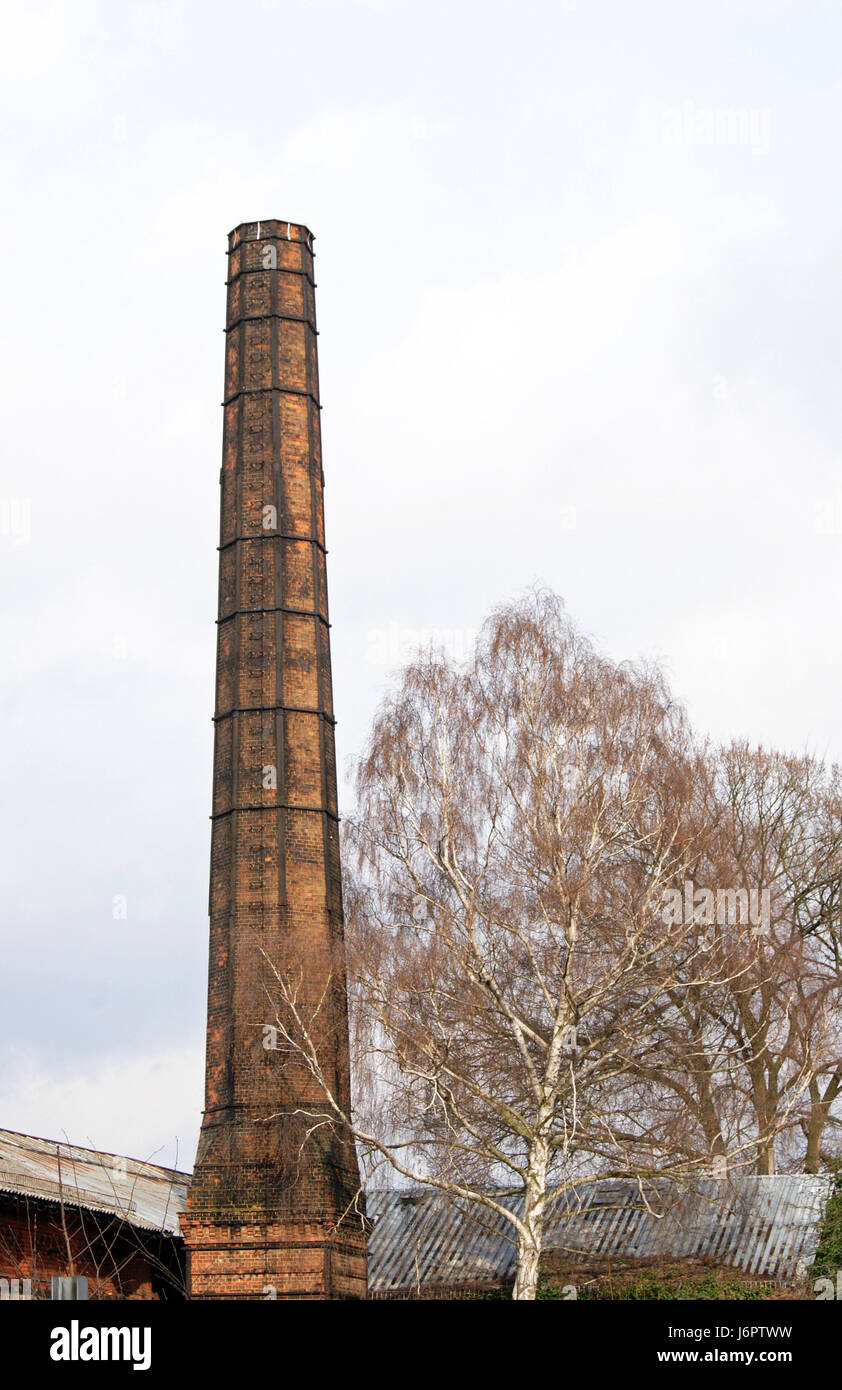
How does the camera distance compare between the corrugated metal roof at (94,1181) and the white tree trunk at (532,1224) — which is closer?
the white tree trunk at (532,1224)

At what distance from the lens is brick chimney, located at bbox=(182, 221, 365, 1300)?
21.2m

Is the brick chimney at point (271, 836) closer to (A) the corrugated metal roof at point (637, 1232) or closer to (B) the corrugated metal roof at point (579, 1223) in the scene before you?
(B) the corrugated metal roof at point (579, 1223)

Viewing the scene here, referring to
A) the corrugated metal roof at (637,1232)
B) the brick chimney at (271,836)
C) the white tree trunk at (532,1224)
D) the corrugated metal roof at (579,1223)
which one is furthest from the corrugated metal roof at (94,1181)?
the white tree trunk at (532,1224)

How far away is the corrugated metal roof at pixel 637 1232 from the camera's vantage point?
23.4 m

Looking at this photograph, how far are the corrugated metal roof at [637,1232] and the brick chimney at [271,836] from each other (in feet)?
10.5

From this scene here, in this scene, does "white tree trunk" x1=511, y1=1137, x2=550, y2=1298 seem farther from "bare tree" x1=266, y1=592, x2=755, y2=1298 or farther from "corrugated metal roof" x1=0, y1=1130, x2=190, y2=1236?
"corrugated metal roof" x1=0, y1=1130, x2=190, y2=1236

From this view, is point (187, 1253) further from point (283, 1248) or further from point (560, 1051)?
point (560, 1051)

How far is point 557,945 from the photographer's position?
68.2 ft

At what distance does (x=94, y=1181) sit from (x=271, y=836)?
24.9ft

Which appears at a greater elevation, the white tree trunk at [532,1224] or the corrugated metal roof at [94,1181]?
the corrugated metal roof at [94,1181]

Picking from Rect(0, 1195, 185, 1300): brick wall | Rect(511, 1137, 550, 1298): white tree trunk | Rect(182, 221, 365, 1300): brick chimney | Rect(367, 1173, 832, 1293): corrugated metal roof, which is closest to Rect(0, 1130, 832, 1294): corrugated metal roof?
Rect(367, 1173, 832, 1293): corrugated metal roof

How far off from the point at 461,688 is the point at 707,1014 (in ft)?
23.5

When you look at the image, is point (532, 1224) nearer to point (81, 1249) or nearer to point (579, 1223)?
point (81, 1249)
